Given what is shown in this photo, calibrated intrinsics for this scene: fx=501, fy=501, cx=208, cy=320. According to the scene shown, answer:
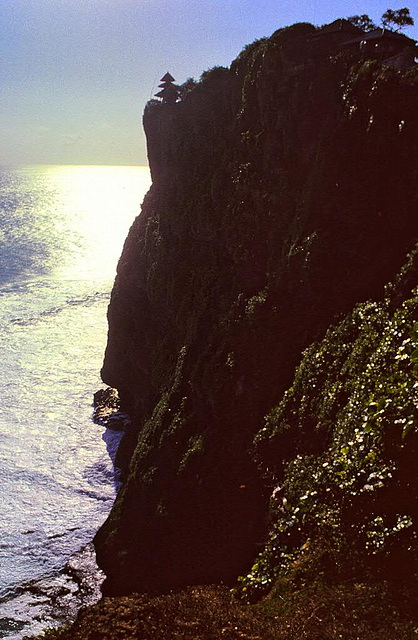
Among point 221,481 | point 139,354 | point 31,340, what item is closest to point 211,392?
point 221,481

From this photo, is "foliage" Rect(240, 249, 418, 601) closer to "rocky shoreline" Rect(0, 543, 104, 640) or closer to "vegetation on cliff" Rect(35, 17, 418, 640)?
"vegetation on cliff" Rect(35, 17, 418, 640)

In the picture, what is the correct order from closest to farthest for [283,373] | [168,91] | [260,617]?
[260,617], [283,373], [168,91]

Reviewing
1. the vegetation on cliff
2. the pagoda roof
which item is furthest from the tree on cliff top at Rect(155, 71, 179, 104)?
the vegetation on cliff

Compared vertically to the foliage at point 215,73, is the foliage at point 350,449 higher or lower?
lower

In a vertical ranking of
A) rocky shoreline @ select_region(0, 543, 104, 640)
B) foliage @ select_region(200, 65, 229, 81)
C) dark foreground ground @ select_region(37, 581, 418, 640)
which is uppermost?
foliage @ select_region(200, 65, 229, 81)

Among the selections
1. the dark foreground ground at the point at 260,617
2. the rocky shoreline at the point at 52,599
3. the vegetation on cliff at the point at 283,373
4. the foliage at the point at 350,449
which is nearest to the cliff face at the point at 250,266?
the vegetation on cliff at the point at 283,373

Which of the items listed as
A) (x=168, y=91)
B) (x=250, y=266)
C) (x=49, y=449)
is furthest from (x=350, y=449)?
(x=168, y=91)

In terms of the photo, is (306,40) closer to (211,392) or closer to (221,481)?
(211,392)

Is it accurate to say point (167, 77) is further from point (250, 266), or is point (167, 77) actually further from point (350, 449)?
point (350, 449)

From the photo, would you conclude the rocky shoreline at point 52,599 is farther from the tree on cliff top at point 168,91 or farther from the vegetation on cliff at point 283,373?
the tree on cliff top at point 168,91

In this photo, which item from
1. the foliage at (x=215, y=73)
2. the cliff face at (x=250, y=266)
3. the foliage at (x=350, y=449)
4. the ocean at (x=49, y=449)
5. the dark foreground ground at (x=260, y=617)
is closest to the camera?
the dark foreground ground at (x=260, y=617)
